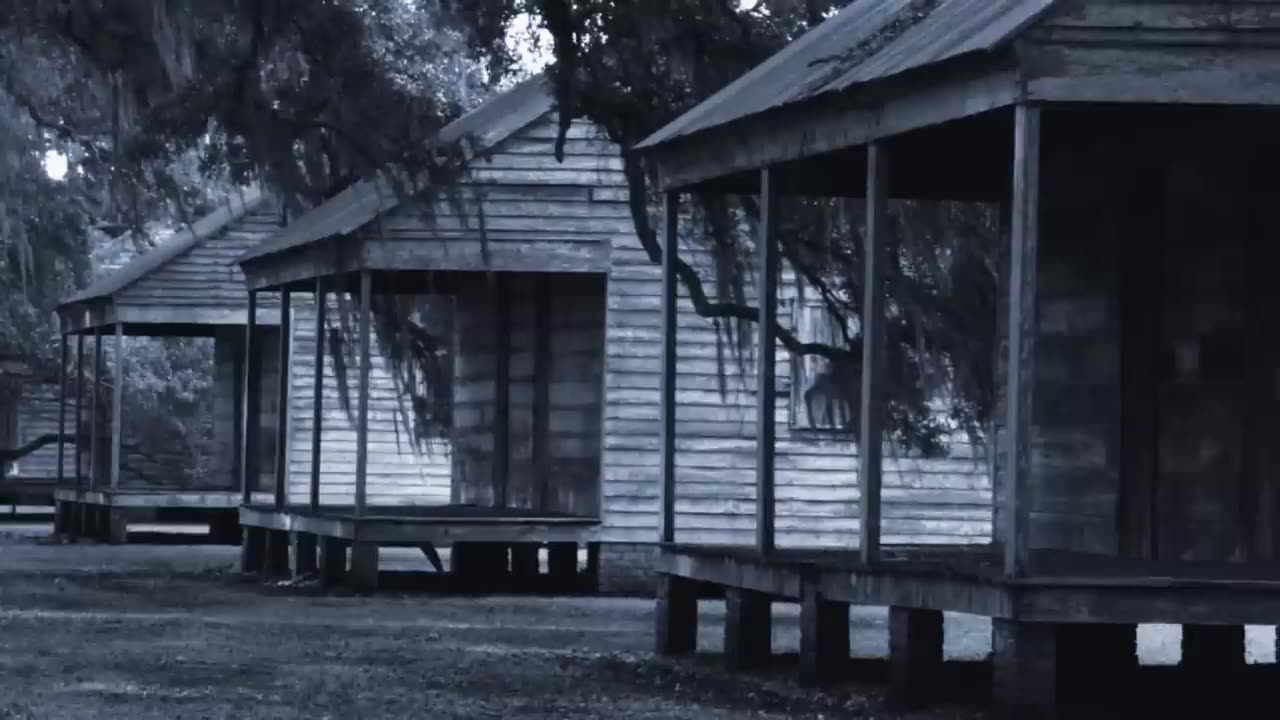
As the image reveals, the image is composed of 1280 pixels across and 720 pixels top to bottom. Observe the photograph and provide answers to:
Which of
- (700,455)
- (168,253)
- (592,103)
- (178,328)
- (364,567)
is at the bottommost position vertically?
(364,567)

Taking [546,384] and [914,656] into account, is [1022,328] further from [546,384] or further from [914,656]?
[546,384]

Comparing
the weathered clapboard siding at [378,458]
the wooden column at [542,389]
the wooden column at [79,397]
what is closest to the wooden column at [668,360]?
the wooden column at [542,389]

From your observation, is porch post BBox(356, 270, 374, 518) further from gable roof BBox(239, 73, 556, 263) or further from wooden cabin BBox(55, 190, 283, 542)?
wooden cabin BBox(55, 190, 283, 542)

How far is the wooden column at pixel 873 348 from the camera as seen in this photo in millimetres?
12891

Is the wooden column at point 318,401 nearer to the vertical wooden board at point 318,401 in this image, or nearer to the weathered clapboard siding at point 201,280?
the vertical wooden board at point 318,401

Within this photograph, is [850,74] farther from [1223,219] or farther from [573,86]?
[573,86]

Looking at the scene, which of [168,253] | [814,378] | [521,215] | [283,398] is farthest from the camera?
[168,253]

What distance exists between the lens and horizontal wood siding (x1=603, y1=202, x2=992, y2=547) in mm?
23531

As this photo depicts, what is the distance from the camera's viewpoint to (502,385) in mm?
25438

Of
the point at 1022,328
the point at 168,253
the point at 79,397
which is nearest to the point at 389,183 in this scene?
the point at 1022,328

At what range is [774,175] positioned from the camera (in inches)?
575

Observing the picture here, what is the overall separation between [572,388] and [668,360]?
858 centimetres

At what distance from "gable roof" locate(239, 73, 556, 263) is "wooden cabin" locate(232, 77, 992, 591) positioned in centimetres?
3

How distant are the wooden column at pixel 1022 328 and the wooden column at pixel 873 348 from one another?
1.61 m
